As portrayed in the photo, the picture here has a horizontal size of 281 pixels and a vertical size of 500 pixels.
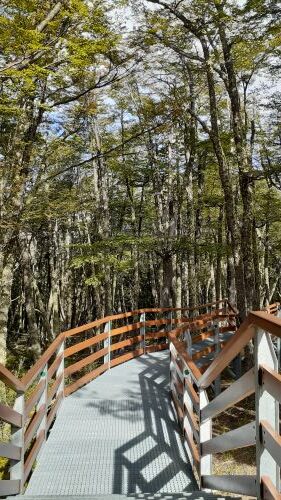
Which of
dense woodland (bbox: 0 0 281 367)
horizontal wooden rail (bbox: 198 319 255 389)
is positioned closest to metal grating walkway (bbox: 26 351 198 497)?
horizontal wooden rail (bbox: 198 319 255 389)

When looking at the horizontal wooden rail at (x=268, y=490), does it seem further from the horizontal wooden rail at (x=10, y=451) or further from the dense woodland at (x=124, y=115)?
the dense woodland at (x=124, y=115)

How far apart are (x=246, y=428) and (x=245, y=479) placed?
323 millimetres

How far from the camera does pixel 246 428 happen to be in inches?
108

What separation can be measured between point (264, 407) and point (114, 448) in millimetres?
3134

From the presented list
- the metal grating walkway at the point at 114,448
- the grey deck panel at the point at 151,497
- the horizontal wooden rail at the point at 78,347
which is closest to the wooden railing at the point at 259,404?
the grey deck panel at the point at 151,497

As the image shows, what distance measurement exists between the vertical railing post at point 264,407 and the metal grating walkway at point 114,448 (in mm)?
2019

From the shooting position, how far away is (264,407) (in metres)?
2.50

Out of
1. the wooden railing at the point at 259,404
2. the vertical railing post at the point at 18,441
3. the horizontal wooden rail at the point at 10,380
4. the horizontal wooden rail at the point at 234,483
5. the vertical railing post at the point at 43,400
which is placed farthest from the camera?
the vertical railing post at the point at 43,400

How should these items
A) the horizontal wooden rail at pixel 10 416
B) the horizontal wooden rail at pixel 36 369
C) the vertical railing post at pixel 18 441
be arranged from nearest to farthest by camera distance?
1. the horizontal wooden rail at pixel 10 416
2. the vertical railing post at pixel 18 441
3. the horizontal wooden rail at pixel 36 369

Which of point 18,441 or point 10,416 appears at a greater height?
point 10,416

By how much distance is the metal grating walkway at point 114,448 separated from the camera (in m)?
4.32

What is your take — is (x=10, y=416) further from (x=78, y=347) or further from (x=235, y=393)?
(x=78, y=347)

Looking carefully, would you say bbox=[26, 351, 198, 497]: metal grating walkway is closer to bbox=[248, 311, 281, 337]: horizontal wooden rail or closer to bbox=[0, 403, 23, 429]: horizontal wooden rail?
bbox=[0, 403, 23, 429]: horizontal wooden rail

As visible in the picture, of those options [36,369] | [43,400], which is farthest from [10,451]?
[43,400]
